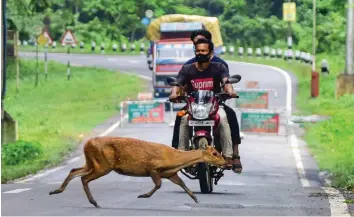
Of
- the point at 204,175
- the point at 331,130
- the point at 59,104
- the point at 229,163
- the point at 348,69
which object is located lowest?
the point at 59,104

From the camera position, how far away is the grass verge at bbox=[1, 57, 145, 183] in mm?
28800

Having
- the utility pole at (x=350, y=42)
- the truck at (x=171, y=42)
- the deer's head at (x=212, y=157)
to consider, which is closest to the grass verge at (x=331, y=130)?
the utility pole at (x=350, y=42)

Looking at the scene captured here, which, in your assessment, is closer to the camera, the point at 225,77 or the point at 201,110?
the point at 225,77

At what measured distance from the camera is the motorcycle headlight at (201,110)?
44.1ft

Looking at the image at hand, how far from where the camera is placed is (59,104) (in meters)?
44.8

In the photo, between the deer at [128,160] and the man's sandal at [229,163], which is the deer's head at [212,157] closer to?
the deer at [128,160]

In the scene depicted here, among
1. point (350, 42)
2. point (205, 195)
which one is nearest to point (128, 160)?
point (205, 195)

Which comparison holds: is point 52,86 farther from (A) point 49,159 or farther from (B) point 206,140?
(B) point 206,140

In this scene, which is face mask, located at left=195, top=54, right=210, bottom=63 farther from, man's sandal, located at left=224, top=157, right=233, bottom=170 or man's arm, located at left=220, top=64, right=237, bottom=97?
man's sandal, located at left=224, top=157, right=233, bottom=170

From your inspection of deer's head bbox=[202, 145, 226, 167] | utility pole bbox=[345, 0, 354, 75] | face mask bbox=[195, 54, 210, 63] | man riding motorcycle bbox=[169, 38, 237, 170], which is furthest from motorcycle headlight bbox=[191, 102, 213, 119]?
utility pole bbox=[345, 0, 354, 75]

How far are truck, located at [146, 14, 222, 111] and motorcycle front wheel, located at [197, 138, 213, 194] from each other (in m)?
27.5

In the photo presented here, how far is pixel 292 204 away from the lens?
13.9 metres

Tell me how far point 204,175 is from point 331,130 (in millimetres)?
17558

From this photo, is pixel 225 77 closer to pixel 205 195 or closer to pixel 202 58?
pixel 202 58
